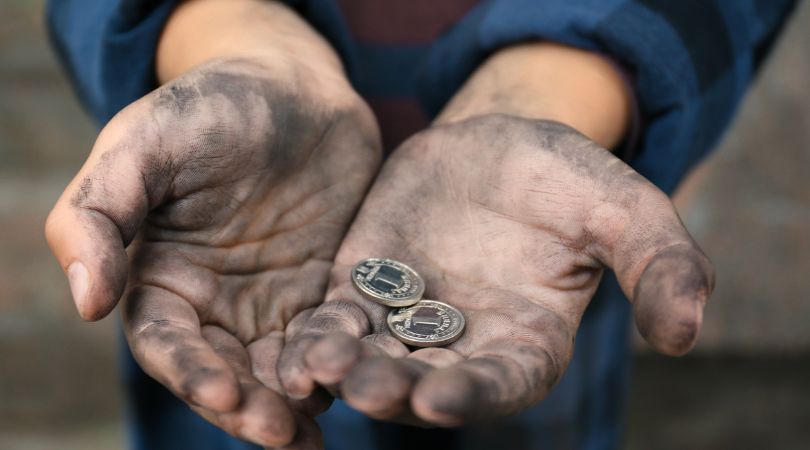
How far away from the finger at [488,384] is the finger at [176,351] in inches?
11.5

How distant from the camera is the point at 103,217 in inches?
57.7

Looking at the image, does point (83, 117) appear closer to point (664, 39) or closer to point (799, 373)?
point (664, 39)

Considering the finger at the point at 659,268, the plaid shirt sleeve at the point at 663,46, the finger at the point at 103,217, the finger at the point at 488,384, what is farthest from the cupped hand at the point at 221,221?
the finger at the point at 659,268

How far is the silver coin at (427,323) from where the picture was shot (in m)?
1.55

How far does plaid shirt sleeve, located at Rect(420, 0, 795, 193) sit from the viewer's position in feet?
6.23

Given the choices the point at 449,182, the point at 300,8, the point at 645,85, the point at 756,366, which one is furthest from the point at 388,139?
the point at 756,366

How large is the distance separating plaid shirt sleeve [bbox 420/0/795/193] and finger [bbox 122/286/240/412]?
992 millimetres

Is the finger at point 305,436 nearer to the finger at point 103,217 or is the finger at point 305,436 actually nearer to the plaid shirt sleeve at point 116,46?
the finger at point 103,217

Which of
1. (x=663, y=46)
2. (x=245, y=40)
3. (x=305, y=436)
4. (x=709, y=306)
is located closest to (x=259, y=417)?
(x=305, y=436)

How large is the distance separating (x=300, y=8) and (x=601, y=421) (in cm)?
144

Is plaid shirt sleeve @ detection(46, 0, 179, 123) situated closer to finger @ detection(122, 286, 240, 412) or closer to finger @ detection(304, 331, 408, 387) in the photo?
finger @ detection(122, 286, 240, 412)

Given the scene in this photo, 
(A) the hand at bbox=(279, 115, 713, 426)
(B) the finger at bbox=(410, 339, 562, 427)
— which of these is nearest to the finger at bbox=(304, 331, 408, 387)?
(A) the hand at bbox=(279, 115, 713, 426)

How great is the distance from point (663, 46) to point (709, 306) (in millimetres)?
2044

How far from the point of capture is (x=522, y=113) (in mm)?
1891
